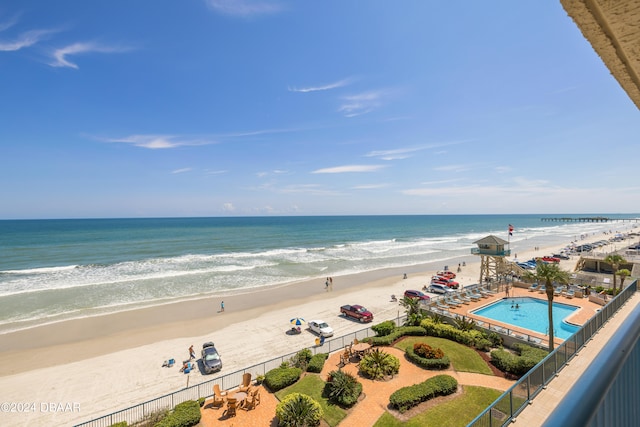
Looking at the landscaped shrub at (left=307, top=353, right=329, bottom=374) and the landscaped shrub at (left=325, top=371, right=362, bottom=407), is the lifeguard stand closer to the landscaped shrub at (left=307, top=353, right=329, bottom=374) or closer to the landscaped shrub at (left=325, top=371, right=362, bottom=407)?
the landscaped shrub at (left=307, top=353, right=329, bottom=374)

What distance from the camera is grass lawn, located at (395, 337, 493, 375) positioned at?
60.1 ft

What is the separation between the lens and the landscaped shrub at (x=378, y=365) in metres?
17.5

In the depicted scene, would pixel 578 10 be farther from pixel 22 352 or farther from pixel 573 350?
pixel 22 352

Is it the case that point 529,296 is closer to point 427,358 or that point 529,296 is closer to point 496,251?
point 496,251

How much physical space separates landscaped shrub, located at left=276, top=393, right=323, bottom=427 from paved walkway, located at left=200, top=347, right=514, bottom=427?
1.09 m

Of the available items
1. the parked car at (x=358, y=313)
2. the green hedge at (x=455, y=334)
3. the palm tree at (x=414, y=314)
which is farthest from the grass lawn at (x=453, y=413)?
the parked car at (x=358, y=313)

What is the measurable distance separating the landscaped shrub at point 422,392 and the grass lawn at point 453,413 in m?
0.57

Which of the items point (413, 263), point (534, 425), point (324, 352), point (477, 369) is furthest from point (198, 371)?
point (413, 263)

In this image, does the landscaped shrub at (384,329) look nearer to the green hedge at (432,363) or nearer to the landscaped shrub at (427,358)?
the landscaped shrub at (427,358)

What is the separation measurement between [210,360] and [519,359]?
1900 cm

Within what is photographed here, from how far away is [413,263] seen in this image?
61625mm

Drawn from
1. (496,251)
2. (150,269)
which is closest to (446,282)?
(496,251)

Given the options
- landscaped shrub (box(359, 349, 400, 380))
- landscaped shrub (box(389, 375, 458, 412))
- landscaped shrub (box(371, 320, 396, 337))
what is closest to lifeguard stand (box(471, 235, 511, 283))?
landscaped shrub (box(371, 320, 396, 337))

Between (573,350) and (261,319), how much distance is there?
998 inches
